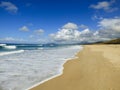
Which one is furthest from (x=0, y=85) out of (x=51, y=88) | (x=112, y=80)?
(x=112, y=80)

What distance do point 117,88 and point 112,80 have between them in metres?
1.10

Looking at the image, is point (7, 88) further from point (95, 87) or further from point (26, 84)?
point (95, 87)

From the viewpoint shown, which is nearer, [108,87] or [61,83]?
[108,87]

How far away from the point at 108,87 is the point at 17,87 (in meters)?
3.26

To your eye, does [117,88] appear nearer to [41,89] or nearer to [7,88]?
[41,89]

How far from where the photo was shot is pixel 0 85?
239 inches

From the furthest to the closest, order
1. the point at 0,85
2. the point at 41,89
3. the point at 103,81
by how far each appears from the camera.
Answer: the point at 103,81, the point at 0,85, the point at 41,89

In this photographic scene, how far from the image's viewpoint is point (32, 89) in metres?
5.59

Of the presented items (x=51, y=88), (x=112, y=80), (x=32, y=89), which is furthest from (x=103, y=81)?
(x=32, y=89)

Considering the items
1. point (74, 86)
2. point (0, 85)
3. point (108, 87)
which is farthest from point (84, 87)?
point (0, 85)

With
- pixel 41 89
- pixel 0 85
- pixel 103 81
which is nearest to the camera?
pixel 41 89

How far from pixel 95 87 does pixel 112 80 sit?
4.41ft

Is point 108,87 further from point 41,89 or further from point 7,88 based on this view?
point 7,88

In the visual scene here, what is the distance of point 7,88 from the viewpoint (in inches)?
224
